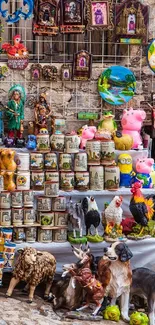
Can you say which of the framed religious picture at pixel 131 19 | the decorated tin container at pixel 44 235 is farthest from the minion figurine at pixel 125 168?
the framed religious picture at pixel 131 19

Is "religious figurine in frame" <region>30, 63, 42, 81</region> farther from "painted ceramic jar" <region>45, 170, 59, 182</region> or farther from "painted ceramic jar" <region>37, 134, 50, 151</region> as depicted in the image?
"painted ceramic jar" <region>45, 170, 59, 182</region>

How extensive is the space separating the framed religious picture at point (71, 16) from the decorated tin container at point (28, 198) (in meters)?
1.75

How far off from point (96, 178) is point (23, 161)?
0.63 meters

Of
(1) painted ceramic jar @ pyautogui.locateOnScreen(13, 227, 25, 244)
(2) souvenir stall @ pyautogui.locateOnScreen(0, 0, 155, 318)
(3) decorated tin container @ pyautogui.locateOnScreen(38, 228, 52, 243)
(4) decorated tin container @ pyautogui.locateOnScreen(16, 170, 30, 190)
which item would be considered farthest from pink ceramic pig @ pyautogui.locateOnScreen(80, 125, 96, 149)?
(1) painted ceramic jar @ pyautogui.locateOnScreen(13, 227, 25, 244)

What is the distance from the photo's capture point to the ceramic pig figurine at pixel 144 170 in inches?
219

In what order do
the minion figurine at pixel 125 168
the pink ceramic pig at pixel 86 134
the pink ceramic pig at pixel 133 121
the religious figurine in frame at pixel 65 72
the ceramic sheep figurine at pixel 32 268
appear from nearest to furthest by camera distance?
the ceramic sheep figurine at pixel 32 268 → the minion figurine at pixel 125 168 → the pink ceramic pig at pixel 86 134 → the pink ceramic pig at pixel 133 121 → the religious figurine in frame at pixel 65 72

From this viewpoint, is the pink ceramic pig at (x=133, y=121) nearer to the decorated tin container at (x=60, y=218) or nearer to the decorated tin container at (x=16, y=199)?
the decorated tin container at (x=60, y=218)

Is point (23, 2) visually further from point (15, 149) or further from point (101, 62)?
point (15, 149)

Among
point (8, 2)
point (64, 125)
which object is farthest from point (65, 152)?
point (8, 2)

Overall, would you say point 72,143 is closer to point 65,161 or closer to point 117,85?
point 65,161

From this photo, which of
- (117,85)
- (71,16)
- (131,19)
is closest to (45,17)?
(71,16)

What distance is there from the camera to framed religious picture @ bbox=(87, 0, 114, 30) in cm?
606

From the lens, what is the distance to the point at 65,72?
20.2 ft

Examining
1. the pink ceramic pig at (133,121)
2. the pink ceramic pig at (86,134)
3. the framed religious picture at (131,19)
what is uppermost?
the framed religious picture at (131,19)
